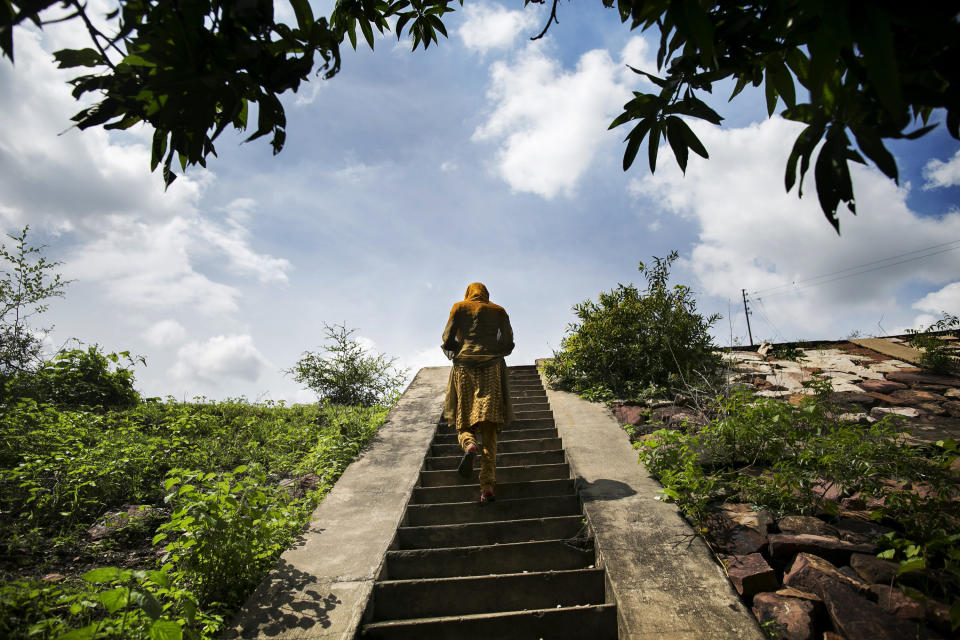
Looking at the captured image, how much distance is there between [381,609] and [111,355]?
7.12 meters

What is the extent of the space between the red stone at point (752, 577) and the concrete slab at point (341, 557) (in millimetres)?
2198

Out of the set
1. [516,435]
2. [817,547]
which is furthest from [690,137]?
[516,435]

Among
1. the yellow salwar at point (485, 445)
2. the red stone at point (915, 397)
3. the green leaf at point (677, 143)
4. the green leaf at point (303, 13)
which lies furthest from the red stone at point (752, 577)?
the red stone at point (915, 397)

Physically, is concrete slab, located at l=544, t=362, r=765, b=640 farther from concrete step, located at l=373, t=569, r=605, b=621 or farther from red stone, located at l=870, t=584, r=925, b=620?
red stone, located at l=870, t=584, r=925, b=620

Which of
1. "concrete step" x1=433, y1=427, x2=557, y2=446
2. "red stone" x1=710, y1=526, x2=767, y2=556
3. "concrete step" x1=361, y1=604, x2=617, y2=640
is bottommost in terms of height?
"concrete step" x1=361, y1=604, x2=617, y2=640

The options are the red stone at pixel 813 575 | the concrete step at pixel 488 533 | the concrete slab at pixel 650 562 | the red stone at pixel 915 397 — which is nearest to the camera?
the concrete slab at pixel 650 562

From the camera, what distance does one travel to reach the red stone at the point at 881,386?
6.39 m

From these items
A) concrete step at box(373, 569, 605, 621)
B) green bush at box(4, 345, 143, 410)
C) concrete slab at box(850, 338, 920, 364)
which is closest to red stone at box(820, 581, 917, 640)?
concrete step at box(373, 569, 605, 621)

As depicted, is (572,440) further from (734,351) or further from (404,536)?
(734,351)

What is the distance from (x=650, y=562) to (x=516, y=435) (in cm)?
297

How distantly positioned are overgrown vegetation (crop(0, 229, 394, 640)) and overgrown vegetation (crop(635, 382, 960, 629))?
10.1 feet

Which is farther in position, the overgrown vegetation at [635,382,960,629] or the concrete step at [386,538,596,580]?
the concrete step at [386,538,596,580]

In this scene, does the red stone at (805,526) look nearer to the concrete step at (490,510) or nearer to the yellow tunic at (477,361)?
the concrete step at (490,510)

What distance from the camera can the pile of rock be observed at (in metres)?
2.37
